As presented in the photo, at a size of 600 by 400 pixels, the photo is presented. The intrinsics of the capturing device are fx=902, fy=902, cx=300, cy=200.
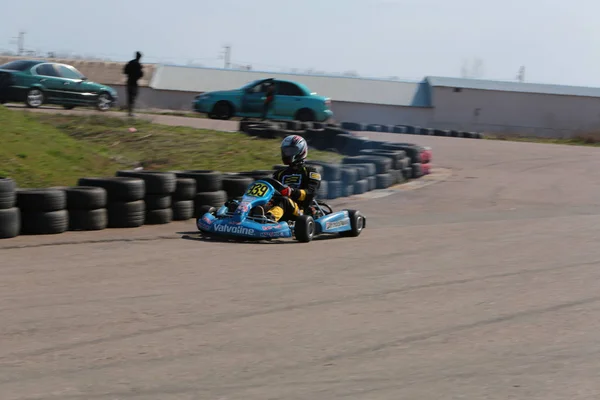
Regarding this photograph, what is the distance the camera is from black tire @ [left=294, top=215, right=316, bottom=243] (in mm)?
9180

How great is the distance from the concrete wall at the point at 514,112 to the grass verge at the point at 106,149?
1086 inches

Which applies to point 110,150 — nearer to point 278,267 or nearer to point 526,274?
point 278,267

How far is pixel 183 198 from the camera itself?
1039 cm

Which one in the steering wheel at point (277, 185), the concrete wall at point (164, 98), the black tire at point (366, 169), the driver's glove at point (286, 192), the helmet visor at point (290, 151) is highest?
the helmet visor at point (290, 151)

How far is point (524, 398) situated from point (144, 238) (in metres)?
5.42

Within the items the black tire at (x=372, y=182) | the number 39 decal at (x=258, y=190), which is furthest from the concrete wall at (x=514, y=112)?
the number 39 decal at (x=258, y=190)

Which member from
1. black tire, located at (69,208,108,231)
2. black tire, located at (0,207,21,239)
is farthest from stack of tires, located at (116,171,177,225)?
black tire, located at (0,207,21,239)

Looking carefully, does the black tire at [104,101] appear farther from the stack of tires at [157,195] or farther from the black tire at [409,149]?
the stack of tires at [157,195]

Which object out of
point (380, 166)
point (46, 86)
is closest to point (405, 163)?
point (380, 166)

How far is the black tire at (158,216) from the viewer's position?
9.98 metres

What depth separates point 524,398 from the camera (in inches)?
168

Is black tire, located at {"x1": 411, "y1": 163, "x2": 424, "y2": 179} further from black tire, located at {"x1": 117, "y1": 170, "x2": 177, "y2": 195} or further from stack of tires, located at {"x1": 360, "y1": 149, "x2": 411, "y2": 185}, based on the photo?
black tire, located at {"x1": 117, "y1": 170, "x2": 177, "y2": 195}

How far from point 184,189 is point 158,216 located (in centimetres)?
49

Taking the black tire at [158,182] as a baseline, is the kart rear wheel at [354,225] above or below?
below
